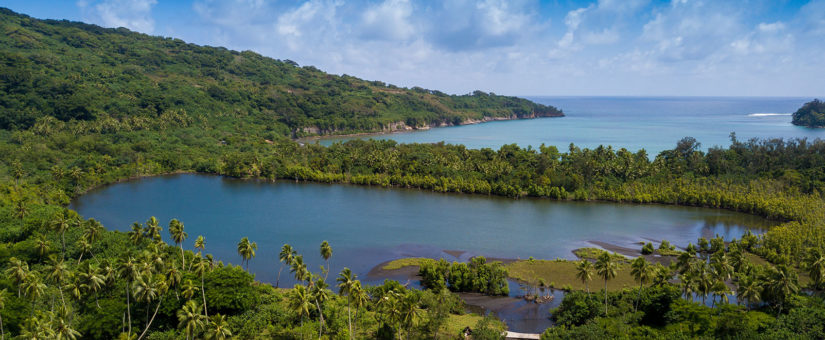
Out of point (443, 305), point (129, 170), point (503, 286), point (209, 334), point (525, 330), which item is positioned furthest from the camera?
point (129, 170)

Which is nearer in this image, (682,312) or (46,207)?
(682,312)

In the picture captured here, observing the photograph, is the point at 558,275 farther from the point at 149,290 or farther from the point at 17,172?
the point at 17,172

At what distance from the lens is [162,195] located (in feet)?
259

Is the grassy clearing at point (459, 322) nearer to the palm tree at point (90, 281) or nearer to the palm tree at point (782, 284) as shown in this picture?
the palm tree at point (782, 284)

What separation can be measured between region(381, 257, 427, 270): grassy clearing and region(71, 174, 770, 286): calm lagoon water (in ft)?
5.99

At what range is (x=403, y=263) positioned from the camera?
1967 inches

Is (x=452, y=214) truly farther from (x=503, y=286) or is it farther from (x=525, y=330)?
(x=525, y=330)

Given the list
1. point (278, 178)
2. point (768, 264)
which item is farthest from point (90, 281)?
point (278, 178)

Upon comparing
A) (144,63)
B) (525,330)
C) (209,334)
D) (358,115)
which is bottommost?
(525,330)

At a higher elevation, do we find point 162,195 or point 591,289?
point 162,195

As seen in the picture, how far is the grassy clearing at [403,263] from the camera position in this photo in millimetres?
49019

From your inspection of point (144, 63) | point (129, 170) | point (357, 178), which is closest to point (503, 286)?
point (357, 178)

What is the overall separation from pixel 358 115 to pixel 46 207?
13242 cm

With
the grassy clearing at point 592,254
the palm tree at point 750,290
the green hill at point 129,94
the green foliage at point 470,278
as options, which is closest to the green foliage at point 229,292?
the green foliage at point 470,278
